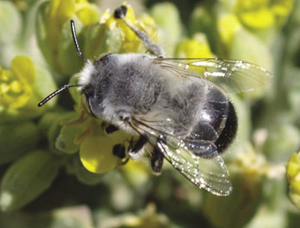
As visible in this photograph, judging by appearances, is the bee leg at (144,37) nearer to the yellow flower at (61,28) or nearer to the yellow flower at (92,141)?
the yellow flower at (61,28)

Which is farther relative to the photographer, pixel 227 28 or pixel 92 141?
pixel 227 28

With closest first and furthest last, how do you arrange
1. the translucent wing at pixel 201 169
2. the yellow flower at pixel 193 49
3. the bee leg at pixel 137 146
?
the translucent wing at pixel 201 169, the bee leg at pixel 137 146, the yellow flower at pixel 193 49

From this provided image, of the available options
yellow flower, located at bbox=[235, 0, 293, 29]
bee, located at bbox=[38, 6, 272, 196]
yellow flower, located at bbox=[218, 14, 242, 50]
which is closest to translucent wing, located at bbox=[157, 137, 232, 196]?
bee, located at bbox=[38, 6, 272, 196]

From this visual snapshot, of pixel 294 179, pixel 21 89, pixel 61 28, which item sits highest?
pixel 61 28

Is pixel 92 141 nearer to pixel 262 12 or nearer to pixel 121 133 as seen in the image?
pixel 121 133

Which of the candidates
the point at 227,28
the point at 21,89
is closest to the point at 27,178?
the point at 21,89

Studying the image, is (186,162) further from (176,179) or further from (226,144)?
(176,179)

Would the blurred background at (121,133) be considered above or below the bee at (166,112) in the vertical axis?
below

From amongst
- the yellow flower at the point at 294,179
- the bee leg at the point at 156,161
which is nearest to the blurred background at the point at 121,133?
the yellow flower at the point at 294,179

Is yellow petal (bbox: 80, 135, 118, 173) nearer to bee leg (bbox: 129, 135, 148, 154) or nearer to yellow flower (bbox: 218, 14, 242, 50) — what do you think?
bee leg (bbox: 129, 135, 148, 154)
